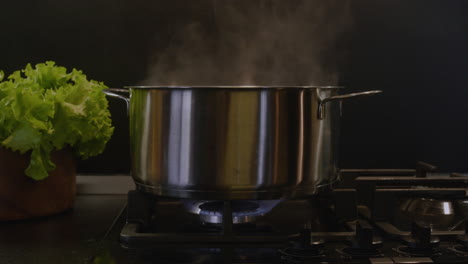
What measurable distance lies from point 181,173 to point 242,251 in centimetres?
16

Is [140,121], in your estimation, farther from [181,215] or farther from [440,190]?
[440,190]

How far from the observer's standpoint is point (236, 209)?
111 centimetres

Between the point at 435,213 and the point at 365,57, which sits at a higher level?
the point at 365,57

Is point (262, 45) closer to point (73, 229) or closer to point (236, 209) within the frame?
point (236, 209)

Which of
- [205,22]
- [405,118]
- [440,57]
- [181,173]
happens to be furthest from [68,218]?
[440,57]

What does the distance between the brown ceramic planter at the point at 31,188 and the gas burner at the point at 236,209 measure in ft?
0.94

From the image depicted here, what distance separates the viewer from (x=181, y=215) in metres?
1.21

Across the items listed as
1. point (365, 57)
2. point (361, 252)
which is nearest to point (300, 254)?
point (361, 252)

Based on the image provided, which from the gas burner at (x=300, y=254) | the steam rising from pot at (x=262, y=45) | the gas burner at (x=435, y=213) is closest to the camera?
the gas burner at (x=300, y=254)

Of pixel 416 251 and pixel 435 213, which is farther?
pixel 435 213

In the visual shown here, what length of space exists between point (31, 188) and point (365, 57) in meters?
0.83

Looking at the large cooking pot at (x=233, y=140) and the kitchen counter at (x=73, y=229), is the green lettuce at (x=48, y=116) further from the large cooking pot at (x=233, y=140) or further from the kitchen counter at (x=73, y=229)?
the large cooking pot at (x=233, y=140)

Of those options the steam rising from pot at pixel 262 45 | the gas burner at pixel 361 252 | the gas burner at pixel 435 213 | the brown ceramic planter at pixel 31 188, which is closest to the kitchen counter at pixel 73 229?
the brown ceramic planter at pixel 31 188

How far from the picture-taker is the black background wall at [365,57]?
56.2 inches
